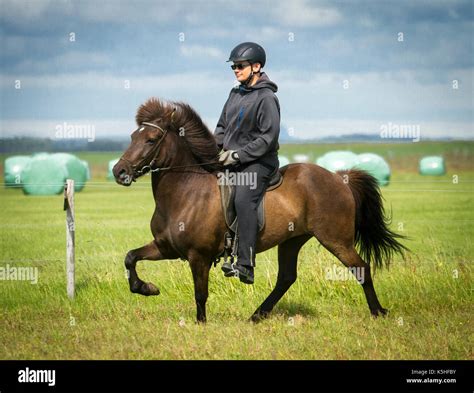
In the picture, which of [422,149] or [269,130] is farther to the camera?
[422,149]

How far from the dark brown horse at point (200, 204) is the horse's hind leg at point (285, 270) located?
0.01m

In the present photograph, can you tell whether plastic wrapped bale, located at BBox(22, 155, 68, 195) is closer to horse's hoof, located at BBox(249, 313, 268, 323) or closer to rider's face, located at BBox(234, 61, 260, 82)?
horse's hoof, located at BBox(249, 313, 268, 323)

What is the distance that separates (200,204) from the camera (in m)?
7.54

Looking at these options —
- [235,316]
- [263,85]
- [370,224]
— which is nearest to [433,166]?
[370,224]

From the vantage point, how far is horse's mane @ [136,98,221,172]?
7613 millimetres

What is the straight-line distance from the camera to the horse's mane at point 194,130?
761cm

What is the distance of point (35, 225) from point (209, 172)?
1398cm

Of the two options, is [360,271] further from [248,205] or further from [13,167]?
[13,167]

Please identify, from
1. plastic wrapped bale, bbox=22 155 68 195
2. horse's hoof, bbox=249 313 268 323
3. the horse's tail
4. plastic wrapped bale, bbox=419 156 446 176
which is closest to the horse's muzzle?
horse's hoof, bbox=249 313 268 323

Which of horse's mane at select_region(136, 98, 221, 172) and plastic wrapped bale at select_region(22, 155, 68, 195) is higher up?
horse's mane at select_region(136, 98, 221, 172)

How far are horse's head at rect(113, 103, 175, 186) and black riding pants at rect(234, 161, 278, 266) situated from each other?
0.89 meters

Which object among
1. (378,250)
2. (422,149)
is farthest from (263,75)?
(422,149)
